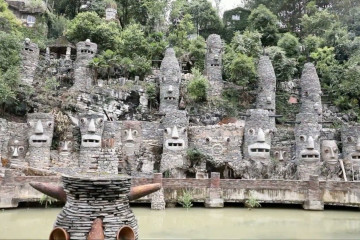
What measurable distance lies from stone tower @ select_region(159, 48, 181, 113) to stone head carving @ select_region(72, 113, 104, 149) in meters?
5.24

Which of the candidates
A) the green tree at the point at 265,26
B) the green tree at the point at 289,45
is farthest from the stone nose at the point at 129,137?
the green tree at the point at 265,26

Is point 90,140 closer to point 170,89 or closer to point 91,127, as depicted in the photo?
point 91,127

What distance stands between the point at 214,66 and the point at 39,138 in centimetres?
1491

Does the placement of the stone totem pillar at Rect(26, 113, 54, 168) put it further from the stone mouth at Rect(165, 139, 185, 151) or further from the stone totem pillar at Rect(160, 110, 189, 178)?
the stone mouth at Rect(165, 139, 185, 151)

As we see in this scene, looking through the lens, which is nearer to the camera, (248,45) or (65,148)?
(65,148)

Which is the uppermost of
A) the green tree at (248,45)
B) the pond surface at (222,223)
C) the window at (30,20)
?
the window at (30,20)

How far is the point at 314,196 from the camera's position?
16.7 meters

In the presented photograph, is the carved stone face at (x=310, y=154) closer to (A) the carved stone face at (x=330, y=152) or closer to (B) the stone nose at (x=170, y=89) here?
(A) the carved stone face at (x=330, y=152)

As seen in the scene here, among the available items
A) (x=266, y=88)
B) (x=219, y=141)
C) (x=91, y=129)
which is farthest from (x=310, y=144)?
(x=91, y=129)

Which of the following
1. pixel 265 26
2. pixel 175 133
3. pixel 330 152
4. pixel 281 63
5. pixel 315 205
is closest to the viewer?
pixel 315 205

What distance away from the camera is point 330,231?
12750mm

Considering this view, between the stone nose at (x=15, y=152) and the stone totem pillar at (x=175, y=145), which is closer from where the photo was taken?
the stone nose at (x=15, y=152)

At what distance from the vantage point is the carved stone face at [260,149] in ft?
71.9

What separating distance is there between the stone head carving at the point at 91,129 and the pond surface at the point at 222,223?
6174 mm
